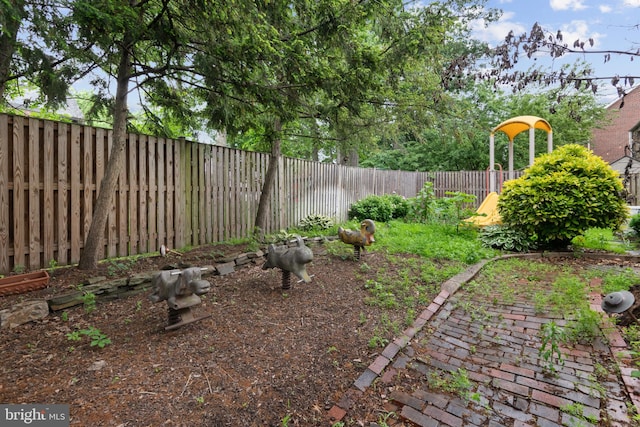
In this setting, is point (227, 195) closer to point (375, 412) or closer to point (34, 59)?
point (34, 59)

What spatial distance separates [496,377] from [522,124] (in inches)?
335

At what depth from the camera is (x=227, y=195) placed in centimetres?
529

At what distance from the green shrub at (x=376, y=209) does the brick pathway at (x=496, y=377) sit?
5834 mm

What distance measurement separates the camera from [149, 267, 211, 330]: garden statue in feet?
7.30

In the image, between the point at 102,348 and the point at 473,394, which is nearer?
the point at 473,394

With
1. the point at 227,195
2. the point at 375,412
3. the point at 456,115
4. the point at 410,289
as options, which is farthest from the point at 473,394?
the point at 227,195

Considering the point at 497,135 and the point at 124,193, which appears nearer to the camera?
the point at 124,193

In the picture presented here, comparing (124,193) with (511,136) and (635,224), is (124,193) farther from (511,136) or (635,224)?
(511,136)

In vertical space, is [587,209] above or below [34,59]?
below

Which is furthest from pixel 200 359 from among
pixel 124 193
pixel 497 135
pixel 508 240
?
pixel 497 135

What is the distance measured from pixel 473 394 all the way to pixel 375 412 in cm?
63

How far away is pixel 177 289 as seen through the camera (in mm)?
2225

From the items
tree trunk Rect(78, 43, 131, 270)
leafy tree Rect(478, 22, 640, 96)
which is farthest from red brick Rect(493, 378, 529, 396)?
tree trunk Rect(78, 43, 131, 270)

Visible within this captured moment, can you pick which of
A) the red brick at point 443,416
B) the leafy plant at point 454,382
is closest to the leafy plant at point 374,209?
the leafy plant at point 454,382
